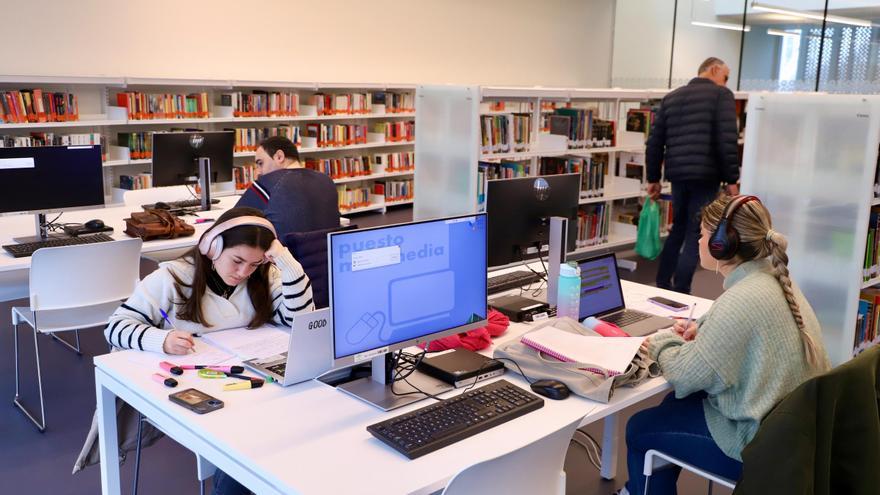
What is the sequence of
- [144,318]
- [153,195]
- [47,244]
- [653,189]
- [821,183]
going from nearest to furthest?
[144,318] → [47,244] → [821,183] → [153,195] → [653,189]

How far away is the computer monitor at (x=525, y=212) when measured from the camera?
2764 millimetres

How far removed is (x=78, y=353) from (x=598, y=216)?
400cm

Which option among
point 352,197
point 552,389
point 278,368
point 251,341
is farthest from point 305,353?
point 352,197

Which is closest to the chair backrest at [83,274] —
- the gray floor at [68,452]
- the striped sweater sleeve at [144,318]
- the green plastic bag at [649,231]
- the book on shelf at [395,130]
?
the gray floor at [68,452]

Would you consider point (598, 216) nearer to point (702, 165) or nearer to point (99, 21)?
point (702, 165)

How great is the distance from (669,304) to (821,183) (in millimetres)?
1766

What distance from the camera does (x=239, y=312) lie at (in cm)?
244

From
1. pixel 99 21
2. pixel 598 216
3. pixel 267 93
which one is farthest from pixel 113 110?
pixel 598 216

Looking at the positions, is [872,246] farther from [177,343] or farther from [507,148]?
[177,343]

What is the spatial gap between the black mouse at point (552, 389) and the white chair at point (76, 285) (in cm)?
210

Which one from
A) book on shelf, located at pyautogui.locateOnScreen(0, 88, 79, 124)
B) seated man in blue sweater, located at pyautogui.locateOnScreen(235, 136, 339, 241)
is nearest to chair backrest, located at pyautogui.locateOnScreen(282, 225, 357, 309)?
seated man in blue sweater, located at pyautogui.locateOnScreen(235, 136, 339, 241)

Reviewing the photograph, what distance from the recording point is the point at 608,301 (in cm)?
277

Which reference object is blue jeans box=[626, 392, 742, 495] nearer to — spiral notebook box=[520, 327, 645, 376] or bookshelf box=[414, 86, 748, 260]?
spiral notebook box=[520, 327, 645, 376]

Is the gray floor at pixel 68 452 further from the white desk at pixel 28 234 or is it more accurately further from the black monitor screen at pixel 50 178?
the black monitor screen at pixel 50 178
